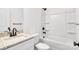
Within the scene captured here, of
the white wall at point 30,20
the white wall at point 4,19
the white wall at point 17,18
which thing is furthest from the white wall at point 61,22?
the white wall at point 4,19

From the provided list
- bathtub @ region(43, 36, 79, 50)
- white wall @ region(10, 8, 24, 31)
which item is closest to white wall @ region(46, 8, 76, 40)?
bathtub @ region(43, 36, 79, 50)

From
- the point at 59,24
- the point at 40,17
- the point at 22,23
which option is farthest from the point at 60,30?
the point at 22,23

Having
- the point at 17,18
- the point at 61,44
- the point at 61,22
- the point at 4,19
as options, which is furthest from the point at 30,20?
the point at 61,44

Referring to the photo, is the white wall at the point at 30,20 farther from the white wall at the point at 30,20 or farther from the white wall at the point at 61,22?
the white wall at the point at 61,22

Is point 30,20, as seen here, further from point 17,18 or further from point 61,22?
point 61,22

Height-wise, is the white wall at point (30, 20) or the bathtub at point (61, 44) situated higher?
the white wall at point (30, 20)

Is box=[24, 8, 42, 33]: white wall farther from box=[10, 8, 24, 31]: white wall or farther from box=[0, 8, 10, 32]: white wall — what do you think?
box=[0, 8, 10, 32]: white wall

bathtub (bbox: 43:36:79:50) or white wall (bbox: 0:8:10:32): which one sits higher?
white wall (bbox: 0:8:10:32)

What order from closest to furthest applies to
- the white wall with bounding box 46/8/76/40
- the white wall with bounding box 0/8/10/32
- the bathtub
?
the white wall with bounding box 0/8/10/32 < the bathtub < the white wall with bounding box 46/8/76/40

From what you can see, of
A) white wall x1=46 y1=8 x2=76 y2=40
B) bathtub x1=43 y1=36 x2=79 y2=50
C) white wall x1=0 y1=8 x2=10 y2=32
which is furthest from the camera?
white wall x1=46 y1=8 x2=76 y2=40

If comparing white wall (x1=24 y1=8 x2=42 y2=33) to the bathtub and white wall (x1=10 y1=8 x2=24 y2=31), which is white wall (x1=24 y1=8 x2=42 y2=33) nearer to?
white wall (x1=10 y1=8 x2=24 y2=31)

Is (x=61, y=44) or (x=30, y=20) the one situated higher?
(x=30, y=20)

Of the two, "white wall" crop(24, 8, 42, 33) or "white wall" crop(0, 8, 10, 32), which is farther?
"white wall" crop(24, 8, 42, 33)
